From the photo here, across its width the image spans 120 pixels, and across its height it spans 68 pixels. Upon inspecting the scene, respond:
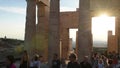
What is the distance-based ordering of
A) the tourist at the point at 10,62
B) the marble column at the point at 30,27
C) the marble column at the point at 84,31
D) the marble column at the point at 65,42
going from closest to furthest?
1. the tourist at the point at 10,62
2. the marble column at the point at 84,31
3. the marble column at the point at 30,27
4. the marble column at the point at 65,42

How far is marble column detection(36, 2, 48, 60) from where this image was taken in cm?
3678

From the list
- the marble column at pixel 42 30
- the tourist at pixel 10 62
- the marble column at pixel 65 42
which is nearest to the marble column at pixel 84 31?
the marble column at pixel 42 30

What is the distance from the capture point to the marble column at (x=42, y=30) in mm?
36781

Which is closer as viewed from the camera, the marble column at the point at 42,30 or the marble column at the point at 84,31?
the marble column at the point at 84,31

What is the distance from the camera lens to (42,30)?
37281 mm

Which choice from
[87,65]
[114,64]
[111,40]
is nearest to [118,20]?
[111,40]

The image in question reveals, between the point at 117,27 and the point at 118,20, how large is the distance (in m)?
1.79

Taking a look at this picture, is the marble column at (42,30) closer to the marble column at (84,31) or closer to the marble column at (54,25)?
the marble column at (54,25)

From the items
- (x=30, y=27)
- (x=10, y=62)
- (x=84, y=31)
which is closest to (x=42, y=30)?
(x=30, y=27)

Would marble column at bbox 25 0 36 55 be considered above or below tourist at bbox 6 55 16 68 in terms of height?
above

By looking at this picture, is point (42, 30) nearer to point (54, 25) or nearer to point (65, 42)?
point (65, 42)

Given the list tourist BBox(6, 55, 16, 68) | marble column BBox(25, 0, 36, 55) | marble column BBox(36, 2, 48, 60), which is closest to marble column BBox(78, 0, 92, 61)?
marble column BBox(25, 0, 36, 55)

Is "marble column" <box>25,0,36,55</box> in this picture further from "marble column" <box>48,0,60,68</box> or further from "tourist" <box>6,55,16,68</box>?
"tourist" <box>6,55,16,68</box>

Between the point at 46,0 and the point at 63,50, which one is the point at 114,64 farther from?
the point at 63,50
